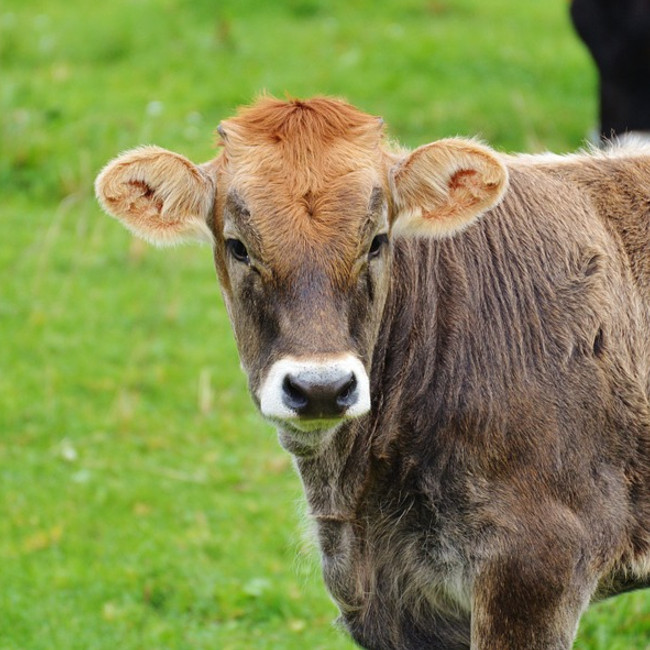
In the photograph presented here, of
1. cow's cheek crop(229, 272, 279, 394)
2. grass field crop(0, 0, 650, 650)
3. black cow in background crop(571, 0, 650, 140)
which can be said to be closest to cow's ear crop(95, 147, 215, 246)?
cow's cheek crop(229, 272, 279, 394)

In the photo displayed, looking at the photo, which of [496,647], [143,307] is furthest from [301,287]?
[143,307]

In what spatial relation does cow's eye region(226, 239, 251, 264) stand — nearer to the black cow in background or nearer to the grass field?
the grass field

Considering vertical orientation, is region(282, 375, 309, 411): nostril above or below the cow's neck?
above

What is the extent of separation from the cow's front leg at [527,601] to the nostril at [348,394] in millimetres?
863

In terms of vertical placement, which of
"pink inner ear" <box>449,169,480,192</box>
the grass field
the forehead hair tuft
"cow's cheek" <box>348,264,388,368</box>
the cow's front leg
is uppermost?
the forehead hair tuft

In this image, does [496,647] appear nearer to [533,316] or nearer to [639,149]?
[533,316]

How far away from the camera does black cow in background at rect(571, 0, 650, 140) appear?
11461 millimetres

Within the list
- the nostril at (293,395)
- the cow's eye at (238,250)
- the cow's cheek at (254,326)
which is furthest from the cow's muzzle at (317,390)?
the cow's eye at (238,250)

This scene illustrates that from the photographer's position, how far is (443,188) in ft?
15.7

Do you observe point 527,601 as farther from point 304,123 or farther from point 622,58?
point 622,58

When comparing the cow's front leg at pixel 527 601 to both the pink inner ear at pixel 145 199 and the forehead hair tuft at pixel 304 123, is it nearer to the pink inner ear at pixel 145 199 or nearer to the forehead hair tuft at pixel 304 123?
the forehead hair tuft at pixel 304 123

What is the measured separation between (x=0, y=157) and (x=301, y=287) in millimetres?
8179

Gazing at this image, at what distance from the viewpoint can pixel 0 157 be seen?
38.9 ft

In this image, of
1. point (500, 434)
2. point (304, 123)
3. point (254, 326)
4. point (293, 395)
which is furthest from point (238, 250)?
point (500, 434)
